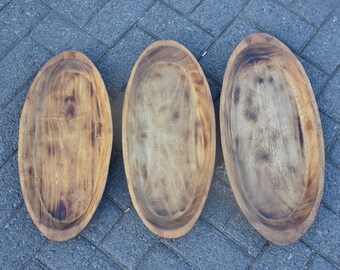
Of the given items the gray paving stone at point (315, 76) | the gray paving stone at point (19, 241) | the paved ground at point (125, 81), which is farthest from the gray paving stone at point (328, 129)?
the gray paving stone at point (19, 241)

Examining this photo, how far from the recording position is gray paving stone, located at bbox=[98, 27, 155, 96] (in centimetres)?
213

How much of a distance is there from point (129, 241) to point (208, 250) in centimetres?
34

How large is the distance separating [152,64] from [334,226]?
106 centimetres

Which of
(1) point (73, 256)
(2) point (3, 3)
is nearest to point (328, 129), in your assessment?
(1) point (73, 256)

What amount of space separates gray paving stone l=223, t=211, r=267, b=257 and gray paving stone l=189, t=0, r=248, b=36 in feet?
2.99

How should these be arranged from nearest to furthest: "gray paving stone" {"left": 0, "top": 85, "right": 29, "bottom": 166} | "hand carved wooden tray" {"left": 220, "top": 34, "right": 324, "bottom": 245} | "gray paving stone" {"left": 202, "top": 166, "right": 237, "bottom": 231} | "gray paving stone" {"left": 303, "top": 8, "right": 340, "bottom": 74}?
"hand carved wooden tray" {"left": 220, "top": 34, "right": 324, "bottom": 245} → "gray paving stone" {"left": 202, "top": 166, "right": 237, "bottom": 231} → "gray paving stone" {"left": 0, "top": 85, "right": 29, "bottom": 166} → "gray paving stone" {"left": 303, "top": 8, "right": 340, "bottom": 74}

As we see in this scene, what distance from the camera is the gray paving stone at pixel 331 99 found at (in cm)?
210

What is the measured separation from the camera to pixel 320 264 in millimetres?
1900

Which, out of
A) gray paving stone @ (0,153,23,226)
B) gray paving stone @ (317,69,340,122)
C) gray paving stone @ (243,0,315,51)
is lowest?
gray paving stone @ (0,153,23,226)

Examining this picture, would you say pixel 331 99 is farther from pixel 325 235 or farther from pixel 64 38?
pixel 64 38

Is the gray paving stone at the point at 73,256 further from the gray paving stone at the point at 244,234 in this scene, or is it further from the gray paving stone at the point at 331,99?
the gray paving stone at the point at 331,99

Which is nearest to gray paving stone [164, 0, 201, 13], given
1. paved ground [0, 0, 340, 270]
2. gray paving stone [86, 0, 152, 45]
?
paved ground [0, 0, 340, 270]

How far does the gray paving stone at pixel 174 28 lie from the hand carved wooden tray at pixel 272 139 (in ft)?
0.93

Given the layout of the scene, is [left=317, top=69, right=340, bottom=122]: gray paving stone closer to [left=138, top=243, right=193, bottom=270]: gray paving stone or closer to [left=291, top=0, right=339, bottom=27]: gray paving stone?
[left=291, top=0, right=339, bottom=27]: gray paving stone
